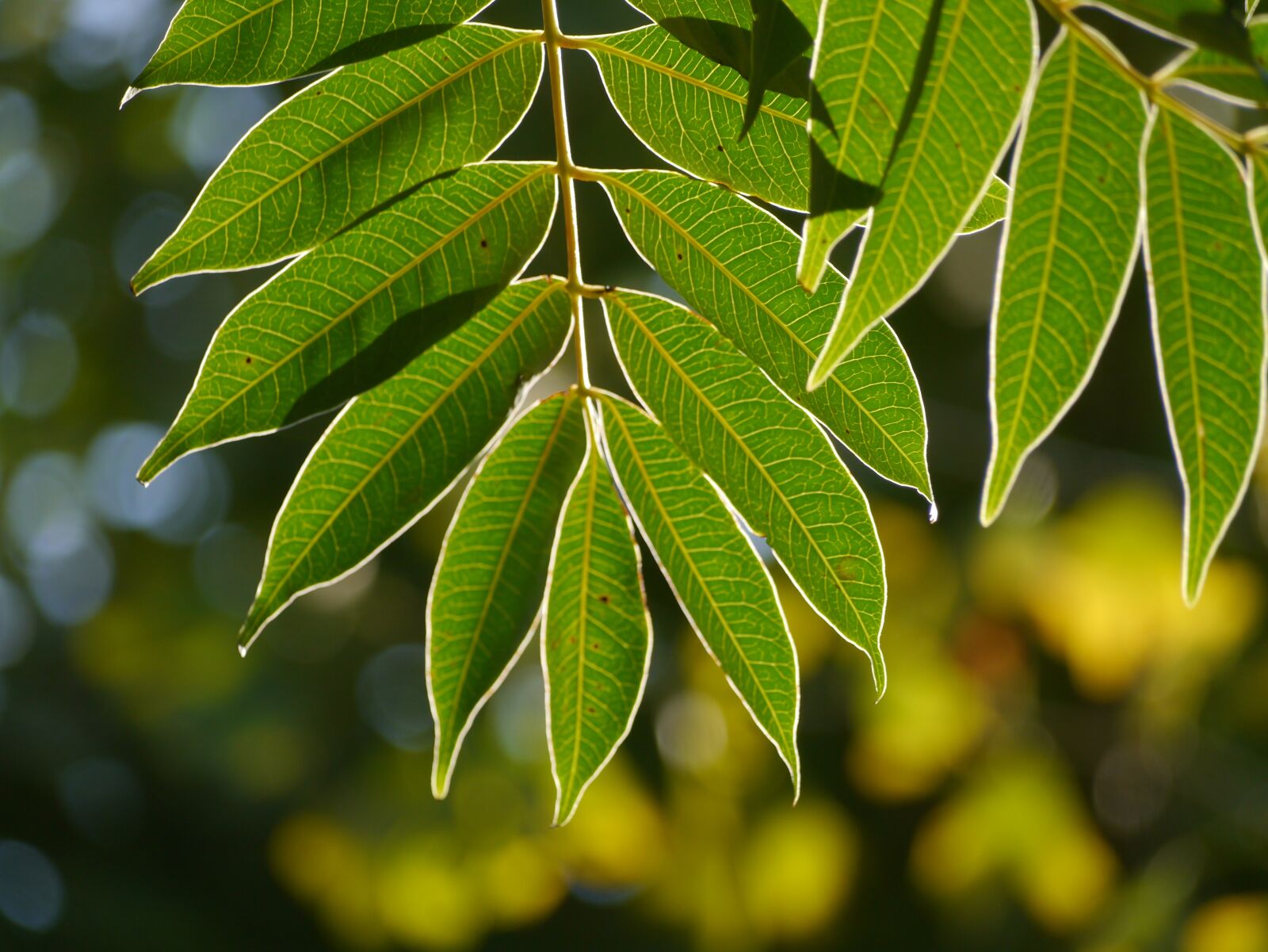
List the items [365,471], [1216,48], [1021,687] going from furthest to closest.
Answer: [1021,687]
[365,471]
[1216,48]

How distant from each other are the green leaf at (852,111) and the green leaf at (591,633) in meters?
0.40

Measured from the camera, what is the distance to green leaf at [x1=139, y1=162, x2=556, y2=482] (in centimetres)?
76

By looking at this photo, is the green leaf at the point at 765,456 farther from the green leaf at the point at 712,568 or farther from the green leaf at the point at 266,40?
the green leaf at the point at 266,40

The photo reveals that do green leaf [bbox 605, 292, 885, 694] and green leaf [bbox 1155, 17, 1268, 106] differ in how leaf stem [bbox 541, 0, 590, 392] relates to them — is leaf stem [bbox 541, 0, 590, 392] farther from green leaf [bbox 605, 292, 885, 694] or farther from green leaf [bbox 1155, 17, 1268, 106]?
green leaf [bbox 1155, 17, 1268, 106]

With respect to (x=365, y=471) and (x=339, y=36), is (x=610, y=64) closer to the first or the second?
(x=339, y=36)

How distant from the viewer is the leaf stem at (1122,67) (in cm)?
60

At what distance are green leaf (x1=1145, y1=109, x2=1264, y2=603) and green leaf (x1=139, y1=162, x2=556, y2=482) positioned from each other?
409mm

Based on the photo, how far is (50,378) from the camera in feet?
20.3

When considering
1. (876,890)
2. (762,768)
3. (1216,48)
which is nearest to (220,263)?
(1216,48)

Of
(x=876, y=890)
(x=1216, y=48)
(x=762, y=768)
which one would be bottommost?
(x=876, y=890)

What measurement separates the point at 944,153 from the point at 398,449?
435 mm

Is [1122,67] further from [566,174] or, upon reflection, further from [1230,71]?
[566,174]

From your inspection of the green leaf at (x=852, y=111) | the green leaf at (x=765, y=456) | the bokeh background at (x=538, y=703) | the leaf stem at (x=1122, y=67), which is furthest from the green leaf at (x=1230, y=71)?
the bokeh background at (x=538, y=703)

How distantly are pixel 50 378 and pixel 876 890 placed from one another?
4.83m
